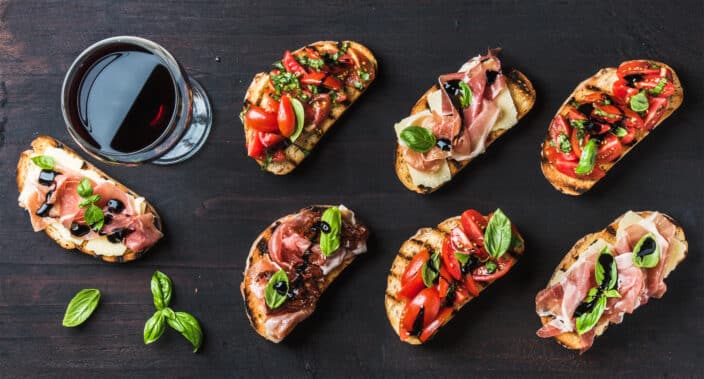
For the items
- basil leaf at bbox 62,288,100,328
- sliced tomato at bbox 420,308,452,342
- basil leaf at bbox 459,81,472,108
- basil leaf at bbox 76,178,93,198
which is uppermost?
basil leaf at bbox 459,81,472,108

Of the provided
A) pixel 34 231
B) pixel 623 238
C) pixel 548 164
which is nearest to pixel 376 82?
pixel 548 164

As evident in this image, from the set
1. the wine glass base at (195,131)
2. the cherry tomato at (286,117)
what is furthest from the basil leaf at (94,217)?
the cherry tomato at (286,117)

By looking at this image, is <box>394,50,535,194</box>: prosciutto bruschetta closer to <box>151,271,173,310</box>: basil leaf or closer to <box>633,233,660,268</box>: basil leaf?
<box>633,233,660,268</box>: basil leaf

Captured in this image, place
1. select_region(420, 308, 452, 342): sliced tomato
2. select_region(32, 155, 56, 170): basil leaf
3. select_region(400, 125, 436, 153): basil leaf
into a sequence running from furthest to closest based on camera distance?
select_region(32, 155, 56, 170): basil leaf < select_region(420, 308, 452, 342): sliced tomato < select_region(400, 125, 436, 153): basil leaf

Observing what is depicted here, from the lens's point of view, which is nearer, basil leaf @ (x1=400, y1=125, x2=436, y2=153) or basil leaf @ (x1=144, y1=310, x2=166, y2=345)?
basil leaf @ (x1=400, y1=125, x2=436, y2=153)

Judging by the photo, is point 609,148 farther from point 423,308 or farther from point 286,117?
point 286,117

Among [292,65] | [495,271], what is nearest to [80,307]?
[292,65]

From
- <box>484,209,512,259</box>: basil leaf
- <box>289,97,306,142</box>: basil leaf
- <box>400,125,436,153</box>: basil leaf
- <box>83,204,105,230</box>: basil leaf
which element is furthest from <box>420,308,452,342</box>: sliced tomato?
<box>83,204,105,230</box>: basil leaf
